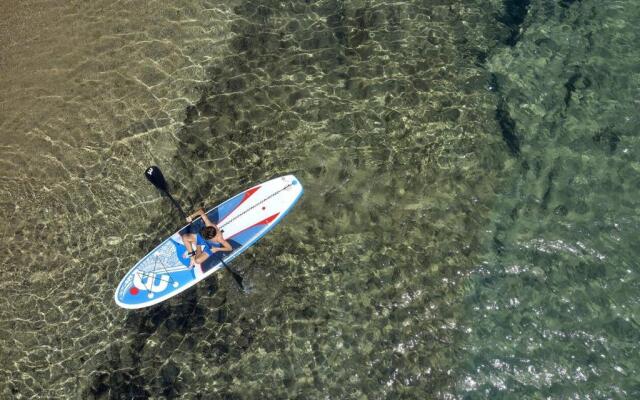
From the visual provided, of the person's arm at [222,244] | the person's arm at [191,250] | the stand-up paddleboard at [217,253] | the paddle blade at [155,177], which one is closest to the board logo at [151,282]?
the stand-up paddleboard at [217,253]

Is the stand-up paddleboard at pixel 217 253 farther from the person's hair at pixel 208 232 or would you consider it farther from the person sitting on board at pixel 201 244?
the person's hair at pixel 208 232

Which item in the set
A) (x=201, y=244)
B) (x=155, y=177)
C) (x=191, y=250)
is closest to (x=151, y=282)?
(x=191, y=250)

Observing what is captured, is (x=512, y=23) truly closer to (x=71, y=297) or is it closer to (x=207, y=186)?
(x=207, y=186)

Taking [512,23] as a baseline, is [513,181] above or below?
below

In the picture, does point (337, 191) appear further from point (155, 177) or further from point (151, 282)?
point (151, 282)

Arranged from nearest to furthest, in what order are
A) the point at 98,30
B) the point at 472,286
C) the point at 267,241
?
the point at 472,286 → the point at 267,241 → the point at 98,30

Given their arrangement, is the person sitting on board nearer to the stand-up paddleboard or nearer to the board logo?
the stand-up paddleboard

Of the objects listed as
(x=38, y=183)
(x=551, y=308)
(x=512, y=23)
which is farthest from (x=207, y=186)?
(x=512, y=23)

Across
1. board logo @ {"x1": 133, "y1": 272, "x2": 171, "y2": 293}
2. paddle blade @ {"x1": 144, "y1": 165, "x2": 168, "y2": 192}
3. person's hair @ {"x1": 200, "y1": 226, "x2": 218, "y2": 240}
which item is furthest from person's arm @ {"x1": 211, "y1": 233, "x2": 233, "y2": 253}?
paddle blade @ {"x1": 144, "y1": 165, "x2": 168, "y2": 192}
